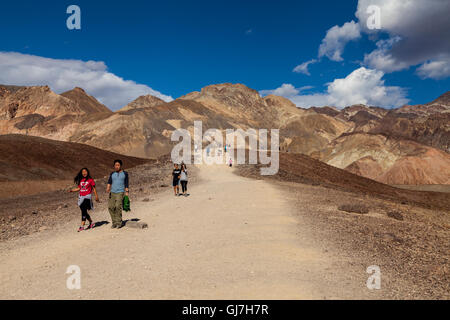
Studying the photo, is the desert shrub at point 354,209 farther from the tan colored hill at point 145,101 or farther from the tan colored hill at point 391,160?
the tan colored hill at point 145,101

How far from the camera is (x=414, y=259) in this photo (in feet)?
19.3

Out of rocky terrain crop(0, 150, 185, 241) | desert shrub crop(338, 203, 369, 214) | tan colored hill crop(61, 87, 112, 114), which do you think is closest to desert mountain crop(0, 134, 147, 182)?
rocky terrain crop(0, 150, 185, 241)

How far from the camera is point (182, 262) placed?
5840 mm

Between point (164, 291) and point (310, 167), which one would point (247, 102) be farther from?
point (164, 291)

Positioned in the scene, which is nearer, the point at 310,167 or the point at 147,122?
the point at 310,167

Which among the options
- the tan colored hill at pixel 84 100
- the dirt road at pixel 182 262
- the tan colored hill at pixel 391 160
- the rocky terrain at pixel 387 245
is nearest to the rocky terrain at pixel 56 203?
the dirt road at pixel 182 262

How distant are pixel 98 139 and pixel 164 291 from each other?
9468 centimetres

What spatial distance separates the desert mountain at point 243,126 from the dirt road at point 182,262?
60411 mm

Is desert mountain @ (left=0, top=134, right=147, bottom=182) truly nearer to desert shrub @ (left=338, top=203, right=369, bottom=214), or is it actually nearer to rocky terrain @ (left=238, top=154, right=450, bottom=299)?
desert shrub @ (left=338, top=203, right=369, bottom=214)

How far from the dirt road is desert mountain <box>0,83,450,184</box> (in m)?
60.4

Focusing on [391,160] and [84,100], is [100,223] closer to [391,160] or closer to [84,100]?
[391,160]

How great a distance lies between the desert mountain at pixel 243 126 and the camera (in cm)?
6369

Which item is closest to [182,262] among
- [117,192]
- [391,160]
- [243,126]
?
[117,192]
